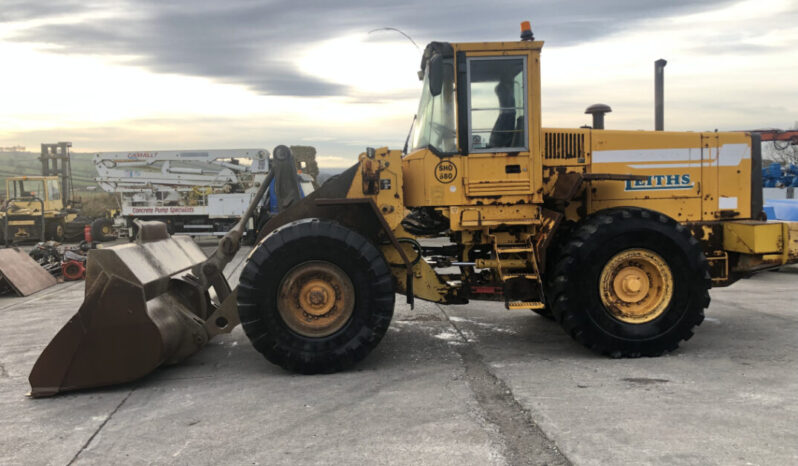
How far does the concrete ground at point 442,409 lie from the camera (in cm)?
387

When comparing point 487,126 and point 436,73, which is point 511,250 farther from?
point 436,73

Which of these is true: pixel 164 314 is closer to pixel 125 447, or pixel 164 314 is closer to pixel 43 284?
pixel 125 447

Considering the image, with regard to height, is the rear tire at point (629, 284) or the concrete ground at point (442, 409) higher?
the rear tire at point (629, 284)

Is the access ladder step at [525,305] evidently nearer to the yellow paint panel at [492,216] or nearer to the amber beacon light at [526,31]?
the yellow paint panel at [492,216]

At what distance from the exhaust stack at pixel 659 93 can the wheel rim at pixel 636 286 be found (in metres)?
2.19

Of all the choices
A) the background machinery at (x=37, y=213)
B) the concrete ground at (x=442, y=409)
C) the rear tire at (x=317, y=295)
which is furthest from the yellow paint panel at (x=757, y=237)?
the background machinery at (x=37, y=213)

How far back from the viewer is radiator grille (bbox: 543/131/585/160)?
250 inches

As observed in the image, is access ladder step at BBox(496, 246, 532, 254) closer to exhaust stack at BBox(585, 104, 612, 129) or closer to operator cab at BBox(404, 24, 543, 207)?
operator cab at BBox(404, 24, 543, 207)

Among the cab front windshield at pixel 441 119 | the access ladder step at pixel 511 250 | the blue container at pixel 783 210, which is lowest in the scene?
the access ladder step at pixel 511 250

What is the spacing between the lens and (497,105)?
617 centimetres

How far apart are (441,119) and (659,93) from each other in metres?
3.30

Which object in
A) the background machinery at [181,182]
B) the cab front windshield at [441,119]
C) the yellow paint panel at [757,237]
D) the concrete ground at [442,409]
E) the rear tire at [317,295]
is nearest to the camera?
the concrete ground at [442,409]

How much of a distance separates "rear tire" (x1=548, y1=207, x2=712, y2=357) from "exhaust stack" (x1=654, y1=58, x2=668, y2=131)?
1.97 m

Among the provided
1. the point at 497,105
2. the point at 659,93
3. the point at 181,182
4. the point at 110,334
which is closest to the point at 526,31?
A: the point at 497,105
